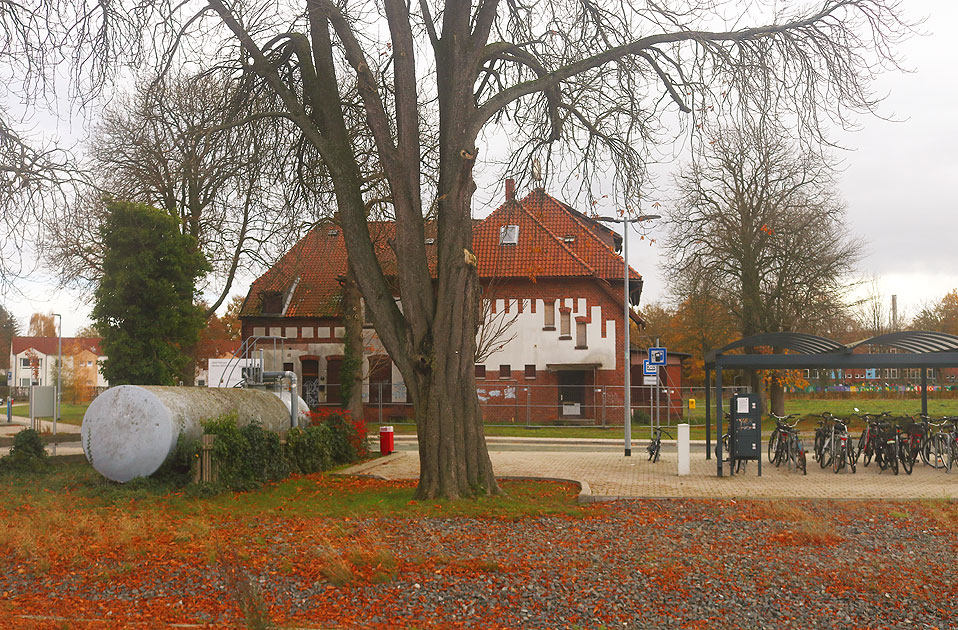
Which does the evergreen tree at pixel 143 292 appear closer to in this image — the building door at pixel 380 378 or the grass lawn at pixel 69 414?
the grass lawn at pixel 69 414

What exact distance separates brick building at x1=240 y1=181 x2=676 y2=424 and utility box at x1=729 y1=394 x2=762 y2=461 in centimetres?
2052

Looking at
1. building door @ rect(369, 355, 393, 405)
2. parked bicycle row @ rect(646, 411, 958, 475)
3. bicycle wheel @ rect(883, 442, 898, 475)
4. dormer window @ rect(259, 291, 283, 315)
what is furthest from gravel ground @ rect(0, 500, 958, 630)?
dormer window @ rect(259, 291, 283, 315)

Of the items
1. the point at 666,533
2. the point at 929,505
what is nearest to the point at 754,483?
the point at 929,505

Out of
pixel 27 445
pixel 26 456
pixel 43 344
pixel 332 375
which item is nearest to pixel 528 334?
pixel 332 375

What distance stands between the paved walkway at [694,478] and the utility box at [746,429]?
1.66 feet

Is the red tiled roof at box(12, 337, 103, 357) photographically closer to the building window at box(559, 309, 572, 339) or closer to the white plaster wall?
the white plaster wall

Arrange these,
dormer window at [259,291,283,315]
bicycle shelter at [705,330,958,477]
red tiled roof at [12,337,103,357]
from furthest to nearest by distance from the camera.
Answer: red tiled roof at [12,337,103,357], dormer window at [259,291,283,315], bicycle shelter at [705,330,958,477]

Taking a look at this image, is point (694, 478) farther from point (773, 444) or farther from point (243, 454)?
point (243, 454)

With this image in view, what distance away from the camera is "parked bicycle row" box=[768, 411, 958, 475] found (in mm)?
18078

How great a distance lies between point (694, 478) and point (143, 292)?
1313 centimetres

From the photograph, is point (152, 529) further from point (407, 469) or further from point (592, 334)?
point (592, 334)

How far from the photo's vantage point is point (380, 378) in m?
44.2

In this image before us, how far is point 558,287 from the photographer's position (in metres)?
41.6

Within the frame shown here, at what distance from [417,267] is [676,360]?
116ft
